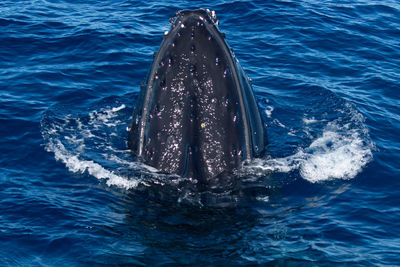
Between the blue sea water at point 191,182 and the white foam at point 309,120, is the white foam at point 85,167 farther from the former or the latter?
the white foam at point 309,120

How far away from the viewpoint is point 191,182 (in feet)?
39.1

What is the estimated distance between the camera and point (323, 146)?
1577cm

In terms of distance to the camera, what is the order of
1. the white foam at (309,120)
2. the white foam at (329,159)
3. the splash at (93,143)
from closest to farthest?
1. the splash at (93,143)
2. the white foam at (329,159)
3. the white foam at (309,120)

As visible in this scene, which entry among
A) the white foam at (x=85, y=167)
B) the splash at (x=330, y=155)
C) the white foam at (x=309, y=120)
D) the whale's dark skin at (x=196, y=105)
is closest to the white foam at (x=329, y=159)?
the splash at (x=330, y=155)

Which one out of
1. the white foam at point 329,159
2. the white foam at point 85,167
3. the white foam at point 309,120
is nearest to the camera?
the white foam at point 85,167

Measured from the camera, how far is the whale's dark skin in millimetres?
11508

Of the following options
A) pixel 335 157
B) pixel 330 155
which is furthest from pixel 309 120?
pixel 335 157

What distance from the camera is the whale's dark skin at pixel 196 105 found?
11508 millimetres

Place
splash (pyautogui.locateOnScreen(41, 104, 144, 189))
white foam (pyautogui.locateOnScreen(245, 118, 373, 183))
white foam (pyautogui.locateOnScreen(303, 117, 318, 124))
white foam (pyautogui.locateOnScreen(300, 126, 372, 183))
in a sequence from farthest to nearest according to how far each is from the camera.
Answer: white foam (pyautogui.locateOnScreen(303, 117, 318, 124))
white foam (pyautogui.locateOnScreen(300, 126, 372, 183))
white foam (pyautogui.locateOnScreen(245, 118, 373, 183))
splash (pyautogui.locateOnScreen(41, 104, 144, 189))

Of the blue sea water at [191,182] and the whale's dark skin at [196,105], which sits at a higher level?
the whale's dark skin at [196,105]

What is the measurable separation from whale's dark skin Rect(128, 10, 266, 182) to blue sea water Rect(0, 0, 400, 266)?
0.54 meters

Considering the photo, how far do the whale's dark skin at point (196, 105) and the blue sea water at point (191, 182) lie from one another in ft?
1.76

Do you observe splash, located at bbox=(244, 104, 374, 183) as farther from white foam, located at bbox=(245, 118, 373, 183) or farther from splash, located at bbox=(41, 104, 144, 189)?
splash, located at bbox=(41, 104, 144, 189)

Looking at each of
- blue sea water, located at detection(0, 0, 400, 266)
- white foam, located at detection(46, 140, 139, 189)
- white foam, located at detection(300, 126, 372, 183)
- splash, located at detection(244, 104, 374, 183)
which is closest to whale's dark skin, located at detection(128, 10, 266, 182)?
blue sea water, located at detection(0, 0, 400, 266)
